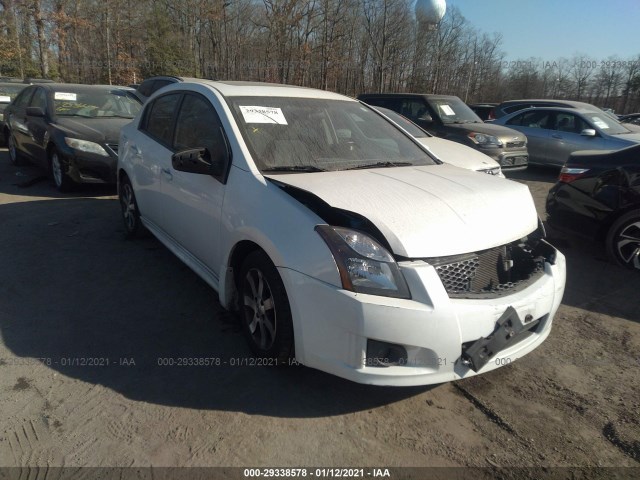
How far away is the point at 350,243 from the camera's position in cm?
239

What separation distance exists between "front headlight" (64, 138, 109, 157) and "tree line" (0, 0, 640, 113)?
25197mm

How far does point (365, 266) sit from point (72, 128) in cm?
658

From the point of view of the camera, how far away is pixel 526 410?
2.66m

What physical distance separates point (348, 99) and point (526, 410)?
2.86 meters

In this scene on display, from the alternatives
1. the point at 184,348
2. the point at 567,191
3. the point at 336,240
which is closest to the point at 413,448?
the point at 336,240

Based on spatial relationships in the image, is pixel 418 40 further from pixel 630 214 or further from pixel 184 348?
pixel 184 348

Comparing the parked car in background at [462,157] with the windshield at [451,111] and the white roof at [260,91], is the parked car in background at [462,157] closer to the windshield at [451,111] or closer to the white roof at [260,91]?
the white roof at [260,91]

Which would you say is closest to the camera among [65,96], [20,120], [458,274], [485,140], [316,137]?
[458,274]

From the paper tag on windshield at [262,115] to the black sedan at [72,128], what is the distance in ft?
14.5

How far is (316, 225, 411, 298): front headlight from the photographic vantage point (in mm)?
2312

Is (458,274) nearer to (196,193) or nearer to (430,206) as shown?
(430,206)

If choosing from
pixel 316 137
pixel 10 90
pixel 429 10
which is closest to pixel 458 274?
pixel 316 137

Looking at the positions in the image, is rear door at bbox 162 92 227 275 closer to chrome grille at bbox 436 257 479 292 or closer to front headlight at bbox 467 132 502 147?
chrome grille at bbox 436 257 479 292

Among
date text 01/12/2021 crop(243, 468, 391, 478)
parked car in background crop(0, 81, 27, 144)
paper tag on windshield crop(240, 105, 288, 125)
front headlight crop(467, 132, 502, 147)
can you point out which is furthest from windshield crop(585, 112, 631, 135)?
parked car in background crop(0, 81, 27, 144)
